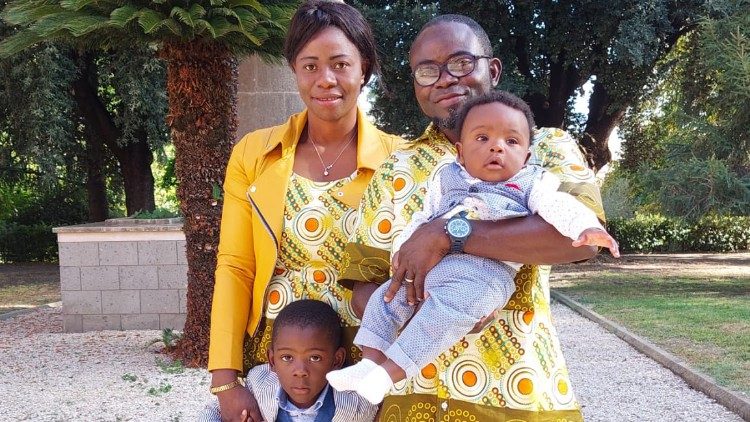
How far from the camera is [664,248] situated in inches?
968

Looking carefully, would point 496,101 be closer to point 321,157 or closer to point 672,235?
point 321,157

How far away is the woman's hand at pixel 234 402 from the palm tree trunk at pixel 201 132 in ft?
17.0

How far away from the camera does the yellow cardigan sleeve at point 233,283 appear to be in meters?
2.44

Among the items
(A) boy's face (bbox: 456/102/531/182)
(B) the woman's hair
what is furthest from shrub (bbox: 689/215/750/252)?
(A) boy's face (bbox: 456/102/531/182)

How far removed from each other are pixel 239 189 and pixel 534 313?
1062 millimetres

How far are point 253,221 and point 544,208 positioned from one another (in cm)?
100

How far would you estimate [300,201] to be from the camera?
2.43 metres

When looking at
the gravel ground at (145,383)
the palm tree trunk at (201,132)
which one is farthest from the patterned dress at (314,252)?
the palm tree trunk at (201,132)

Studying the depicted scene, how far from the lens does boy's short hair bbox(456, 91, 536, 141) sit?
78.1 inches

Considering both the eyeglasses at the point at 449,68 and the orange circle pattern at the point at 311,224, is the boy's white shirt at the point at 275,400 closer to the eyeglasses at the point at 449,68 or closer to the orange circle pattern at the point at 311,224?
the orange circle pattern at the point at 311,224

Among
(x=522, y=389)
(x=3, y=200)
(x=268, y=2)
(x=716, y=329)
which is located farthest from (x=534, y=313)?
(x=3, y=200)

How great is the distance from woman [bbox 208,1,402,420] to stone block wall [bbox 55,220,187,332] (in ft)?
25.7

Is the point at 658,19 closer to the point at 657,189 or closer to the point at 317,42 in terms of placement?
the point at 657,189

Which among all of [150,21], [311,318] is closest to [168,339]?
[150,21]
